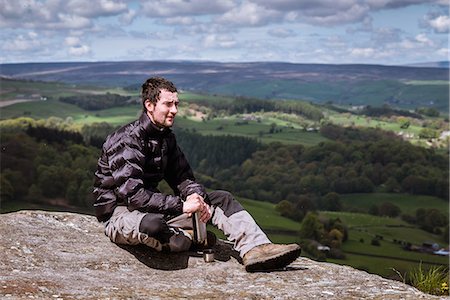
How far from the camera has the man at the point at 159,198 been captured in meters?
7.09

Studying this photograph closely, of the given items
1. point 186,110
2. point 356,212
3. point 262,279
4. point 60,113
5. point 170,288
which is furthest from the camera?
point 186,110

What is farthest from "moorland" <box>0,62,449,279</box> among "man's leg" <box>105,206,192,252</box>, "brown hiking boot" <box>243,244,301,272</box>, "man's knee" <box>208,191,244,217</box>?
"man's leg" <box>105,206,192,252</box>

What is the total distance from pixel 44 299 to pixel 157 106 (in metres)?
2.77

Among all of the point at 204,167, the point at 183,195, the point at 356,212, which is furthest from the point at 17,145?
the point at 183,195

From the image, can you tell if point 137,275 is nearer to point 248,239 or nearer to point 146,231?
point 146,231

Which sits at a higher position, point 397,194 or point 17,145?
point 17,145

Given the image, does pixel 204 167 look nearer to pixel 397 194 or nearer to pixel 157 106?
pixel 397 194

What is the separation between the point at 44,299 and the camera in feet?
18.2

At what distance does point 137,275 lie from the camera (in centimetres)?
687

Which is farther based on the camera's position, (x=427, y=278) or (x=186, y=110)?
(x=186, y=110)

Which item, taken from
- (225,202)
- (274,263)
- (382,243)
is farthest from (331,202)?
(274,263)

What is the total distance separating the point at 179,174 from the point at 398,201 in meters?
→ 116

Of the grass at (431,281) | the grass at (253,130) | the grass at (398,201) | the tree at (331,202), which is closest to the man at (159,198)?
the grass at (431,281)

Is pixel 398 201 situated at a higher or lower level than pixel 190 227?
lower
